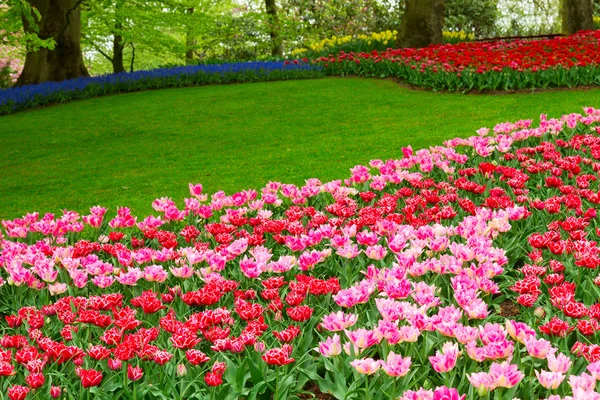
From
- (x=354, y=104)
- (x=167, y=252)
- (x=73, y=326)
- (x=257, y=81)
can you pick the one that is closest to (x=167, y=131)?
(x=354, y=104)

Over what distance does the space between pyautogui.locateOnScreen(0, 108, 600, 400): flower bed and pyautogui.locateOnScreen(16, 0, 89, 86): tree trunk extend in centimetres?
1471

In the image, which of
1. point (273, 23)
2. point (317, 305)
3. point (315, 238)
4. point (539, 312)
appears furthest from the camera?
point (273, 23)

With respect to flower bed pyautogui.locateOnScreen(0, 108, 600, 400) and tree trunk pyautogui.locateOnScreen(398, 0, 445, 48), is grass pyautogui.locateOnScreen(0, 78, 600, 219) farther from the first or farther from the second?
tree trunk pyautogui.locateOnScreen(398, 0, 445, 48)

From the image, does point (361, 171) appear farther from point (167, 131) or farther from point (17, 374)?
point (167, 131)

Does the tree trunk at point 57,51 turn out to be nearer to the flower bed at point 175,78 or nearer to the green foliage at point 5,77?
the flower bed at point 175,78

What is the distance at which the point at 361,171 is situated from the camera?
600 cm

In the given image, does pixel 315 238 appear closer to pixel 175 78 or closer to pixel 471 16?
pixel 175 78

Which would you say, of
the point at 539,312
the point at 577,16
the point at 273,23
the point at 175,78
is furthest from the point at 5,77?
the point at 539,312

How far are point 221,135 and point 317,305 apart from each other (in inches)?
334

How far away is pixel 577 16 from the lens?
72.0 feet

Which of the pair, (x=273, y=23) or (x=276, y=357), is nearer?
(x=276, y=357)

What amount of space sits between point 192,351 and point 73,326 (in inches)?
36.7

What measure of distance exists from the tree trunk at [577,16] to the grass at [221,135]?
9.75m

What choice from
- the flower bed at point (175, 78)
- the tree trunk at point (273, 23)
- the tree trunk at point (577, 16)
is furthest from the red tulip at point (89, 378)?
the tree trunk at point (273, 23)
